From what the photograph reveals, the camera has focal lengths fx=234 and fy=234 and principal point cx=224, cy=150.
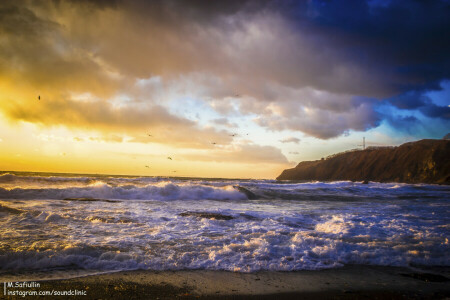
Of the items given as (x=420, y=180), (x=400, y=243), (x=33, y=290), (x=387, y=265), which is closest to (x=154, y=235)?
(x=33, y=290)

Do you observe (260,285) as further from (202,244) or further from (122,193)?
(122,193)

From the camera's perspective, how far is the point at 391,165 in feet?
212

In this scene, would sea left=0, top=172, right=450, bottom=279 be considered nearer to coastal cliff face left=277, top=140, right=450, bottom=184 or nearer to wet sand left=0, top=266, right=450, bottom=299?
wet sand left=0, top=266, right=450, bottom=299

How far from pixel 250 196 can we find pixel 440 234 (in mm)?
13619

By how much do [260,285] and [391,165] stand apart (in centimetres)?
7609

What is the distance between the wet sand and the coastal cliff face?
6016cm

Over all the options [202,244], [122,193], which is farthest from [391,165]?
[202,244]

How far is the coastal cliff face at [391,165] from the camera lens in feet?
174

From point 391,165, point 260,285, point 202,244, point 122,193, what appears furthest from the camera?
point 391,165

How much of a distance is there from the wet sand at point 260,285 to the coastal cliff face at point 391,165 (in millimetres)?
60159

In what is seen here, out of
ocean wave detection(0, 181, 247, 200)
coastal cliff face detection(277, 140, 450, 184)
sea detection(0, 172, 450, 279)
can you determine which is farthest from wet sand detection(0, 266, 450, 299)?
coastal cliff face detection(277, 140, 450, 184)

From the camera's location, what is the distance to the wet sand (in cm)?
316

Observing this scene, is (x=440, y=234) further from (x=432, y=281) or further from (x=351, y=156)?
(x=351, y=156)

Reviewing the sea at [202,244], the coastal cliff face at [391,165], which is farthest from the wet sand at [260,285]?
the coastal cliff face at [391,165]
